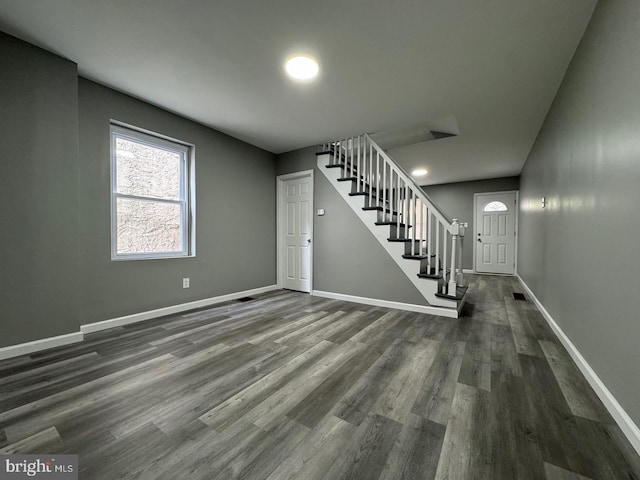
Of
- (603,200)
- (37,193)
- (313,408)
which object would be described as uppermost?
Result: (37,193)

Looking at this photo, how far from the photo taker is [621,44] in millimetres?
1352

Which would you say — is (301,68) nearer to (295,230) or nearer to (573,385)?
(295,230)

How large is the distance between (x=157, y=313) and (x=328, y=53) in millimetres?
3255

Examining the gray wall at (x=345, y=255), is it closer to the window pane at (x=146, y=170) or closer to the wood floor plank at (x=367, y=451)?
the window pane at (x=146, y=170)

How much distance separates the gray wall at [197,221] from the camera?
253cm

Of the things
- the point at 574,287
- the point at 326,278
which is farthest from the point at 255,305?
the point at 574,287

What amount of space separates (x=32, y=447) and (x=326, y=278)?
3.32 m

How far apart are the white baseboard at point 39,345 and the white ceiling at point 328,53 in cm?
240

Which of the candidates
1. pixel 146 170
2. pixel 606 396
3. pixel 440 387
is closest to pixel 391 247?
pixel 440 387

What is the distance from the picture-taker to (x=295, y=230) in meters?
4.59

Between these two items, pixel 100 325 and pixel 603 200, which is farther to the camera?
pixel 100 325

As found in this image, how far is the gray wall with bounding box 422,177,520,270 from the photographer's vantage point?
639cm

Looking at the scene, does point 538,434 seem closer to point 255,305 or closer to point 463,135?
point 255,305

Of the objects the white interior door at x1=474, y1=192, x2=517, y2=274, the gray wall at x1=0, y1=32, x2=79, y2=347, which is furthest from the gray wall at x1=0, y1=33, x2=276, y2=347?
the white interior door at x1=474, y1=192, x2=517, y2=274
